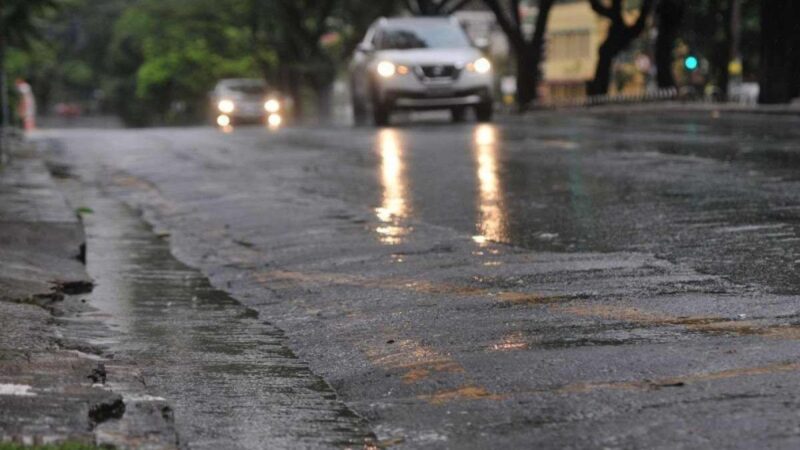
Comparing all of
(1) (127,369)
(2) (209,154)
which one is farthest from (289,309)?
(2) (209,154)

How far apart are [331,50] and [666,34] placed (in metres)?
36.1

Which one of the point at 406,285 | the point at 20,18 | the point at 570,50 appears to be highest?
the point at 20,18

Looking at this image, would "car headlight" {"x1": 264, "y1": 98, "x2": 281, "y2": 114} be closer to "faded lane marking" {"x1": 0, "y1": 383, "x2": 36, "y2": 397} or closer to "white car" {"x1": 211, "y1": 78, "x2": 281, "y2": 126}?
"white car" {"x1": 211, "y1": 78, "x2": 281, "y2": 126}

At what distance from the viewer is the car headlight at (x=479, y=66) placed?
2919cm

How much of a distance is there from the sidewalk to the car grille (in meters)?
17.3

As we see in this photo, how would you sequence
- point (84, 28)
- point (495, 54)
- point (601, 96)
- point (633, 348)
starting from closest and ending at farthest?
point (633, 348), point (601, 96), point (495, 54), point (84, 28)

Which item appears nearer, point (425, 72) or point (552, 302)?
point (552, 302)

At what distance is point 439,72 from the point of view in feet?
95.1

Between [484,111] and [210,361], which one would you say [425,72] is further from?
[210,361]

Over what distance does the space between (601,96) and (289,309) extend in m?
37.8

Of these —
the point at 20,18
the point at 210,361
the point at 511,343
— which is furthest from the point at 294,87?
the point at 511,343

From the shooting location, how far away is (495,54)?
9706cm

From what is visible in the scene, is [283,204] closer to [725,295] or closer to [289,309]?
[289,309]

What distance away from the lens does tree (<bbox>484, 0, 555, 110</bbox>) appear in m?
45.6
